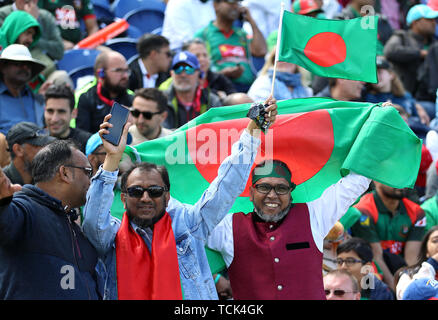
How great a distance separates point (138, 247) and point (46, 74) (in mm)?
5150

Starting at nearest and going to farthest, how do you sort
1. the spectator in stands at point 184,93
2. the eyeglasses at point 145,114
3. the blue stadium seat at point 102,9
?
the eyeglasses at point 145,114 → the spectator in stands at point 184,93 → the blue stadium seat at point 102,9

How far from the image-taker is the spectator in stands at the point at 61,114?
8055mm

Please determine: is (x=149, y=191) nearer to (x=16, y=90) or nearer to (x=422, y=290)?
(x=422, y=290)

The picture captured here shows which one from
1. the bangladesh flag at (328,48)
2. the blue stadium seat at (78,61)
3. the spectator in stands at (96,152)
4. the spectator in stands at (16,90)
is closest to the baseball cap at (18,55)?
the spectator in stands at (16,90)

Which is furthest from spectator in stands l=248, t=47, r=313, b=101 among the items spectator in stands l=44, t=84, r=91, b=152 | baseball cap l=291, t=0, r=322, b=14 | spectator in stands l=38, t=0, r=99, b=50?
spectator in stands l=38, t=0, r=99, b=50

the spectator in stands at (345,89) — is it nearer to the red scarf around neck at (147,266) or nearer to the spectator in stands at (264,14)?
the spectator in stands at (264,14)

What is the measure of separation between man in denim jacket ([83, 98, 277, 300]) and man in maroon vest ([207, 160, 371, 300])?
→ 20.3 inches

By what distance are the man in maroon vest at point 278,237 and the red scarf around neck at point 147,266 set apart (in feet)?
2.75

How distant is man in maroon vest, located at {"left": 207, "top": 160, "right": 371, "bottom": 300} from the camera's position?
589 cm

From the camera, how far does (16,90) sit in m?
8.69

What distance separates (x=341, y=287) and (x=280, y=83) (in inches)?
141

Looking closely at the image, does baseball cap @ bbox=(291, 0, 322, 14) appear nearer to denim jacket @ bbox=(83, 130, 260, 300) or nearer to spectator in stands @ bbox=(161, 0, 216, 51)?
spectator in stands @ bbox=(161, 0, 216, 51)

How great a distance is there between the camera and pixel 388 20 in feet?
47.1

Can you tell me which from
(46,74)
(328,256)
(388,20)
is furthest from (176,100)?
(388,20)
